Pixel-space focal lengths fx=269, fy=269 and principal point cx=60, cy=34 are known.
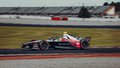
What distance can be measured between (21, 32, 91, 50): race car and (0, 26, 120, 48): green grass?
0.21 meters

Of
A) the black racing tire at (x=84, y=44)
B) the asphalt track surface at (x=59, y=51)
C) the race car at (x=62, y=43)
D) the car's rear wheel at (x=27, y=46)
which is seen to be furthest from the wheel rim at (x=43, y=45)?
the black racing tire at (x=84, y=44)

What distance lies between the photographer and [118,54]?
14.2 meters

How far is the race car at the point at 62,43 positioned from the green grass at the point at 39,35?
0.21 metres

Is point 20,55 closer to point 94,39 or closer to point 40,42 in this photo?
point 40,42

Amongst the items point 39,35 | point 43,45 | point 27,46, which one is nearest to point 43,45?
point 43,45

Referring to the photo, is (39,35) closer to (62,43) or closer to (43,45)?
(43,45)

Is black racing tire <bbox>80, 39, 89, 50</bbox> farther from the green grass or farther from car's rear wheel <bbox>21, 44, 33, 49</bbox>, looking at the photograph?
car's rear wheel <bbox>21, 44, 33, 49</bbox>

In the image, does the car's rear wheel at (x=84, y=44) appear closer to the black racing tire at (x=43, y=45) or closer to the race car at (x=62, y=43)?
the race car at (x=62, y=43)

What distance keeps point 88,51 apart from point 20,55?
12.3ft

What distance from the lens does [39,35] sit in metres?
13.5

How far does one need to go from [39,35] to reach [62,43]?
1.43 meters

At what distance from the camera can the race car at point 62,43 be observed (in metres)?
13.4

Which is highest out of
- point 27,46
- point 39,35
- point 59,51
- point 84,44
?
point 39,35

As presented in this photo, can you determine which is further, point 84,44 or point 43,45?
point 84,44
